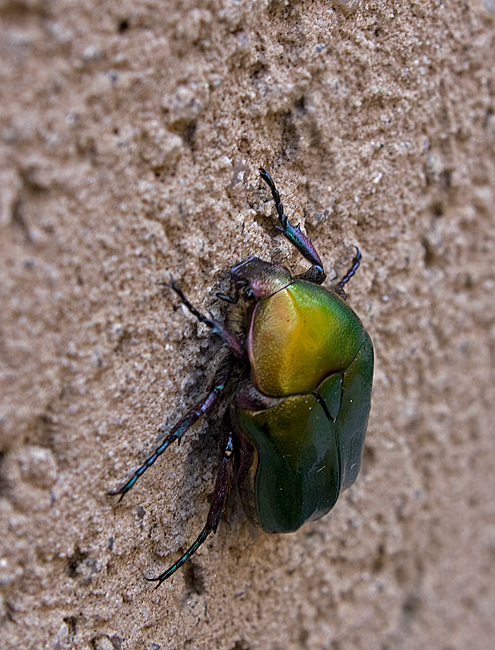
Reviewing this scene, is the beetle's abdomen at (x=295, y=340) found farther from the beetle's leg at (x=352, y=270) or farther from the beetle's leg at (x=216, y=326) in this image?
the beetle's leg at (x=352, y=270)

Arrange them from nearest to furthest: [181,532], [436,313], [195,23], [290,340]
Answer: [195,23], [290,340], [181,532], [436,313]

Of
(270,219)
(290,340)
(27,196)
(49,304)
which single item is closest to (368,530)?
(290,340)

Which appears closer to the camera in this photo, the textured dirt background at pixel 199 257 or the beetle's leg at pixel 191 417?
the textured dirt background at pixel 199 257

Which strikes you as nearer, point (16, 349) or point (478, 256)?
point (16, 349)

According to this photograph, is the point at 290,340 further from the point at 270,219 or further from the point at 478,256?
the point at 478,256

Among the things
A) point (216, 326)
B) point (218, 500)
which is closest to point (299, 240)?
point (216, 326)

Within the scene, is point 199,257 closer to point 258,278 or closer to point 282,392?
point 258,278

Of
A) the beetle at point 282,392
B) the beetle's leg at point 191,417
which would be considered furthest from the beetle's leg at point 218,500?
the beetle's leg at point 191,417
